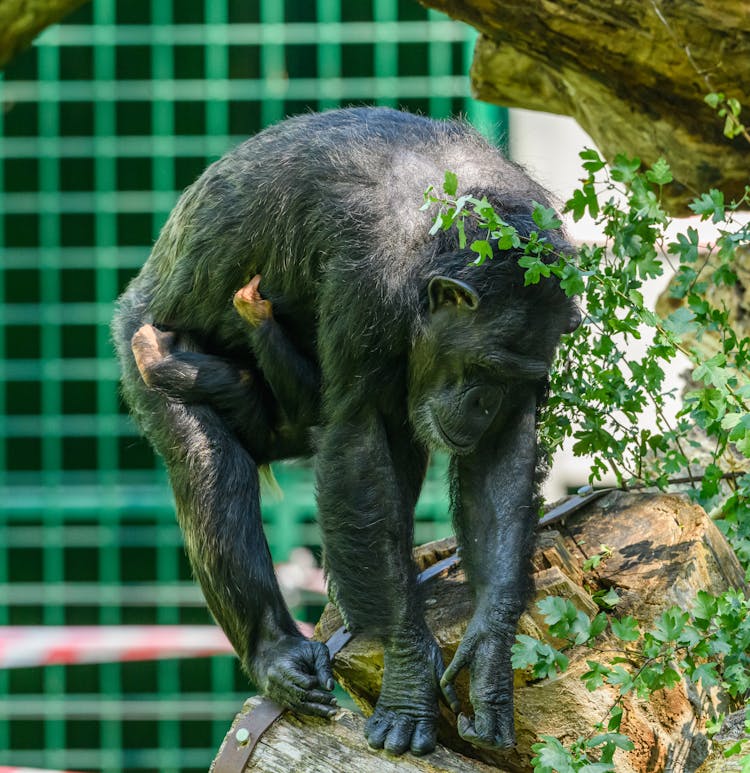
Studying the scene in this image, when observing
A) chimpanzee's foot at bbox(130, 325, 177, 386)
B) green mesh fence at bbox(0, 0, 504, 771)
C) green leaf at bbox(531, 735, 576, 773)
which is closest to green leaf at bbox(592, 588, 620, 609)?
green leaf at bbox(531, 735, 576, 773)

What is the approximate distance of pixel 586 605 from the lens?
3434 millimetres

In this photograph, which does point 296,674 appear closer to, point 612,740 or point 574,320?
point 612,740

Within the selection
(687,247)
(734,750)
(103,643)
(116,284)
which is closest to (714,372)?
(687,247)

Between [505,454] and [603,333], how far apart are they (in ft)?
1.49

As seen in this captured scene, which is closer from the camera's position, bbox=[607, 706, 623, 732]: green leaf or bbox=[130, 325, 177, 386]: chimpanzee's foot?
bbox=[607, 706, 623, 732]: green leaf

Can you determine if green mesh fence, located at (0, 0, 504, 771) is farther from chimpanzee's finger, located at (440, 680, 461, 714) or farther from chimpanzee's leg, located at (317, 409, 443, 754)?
chimpanzee's finger, located at (440, 680, 461, 714)

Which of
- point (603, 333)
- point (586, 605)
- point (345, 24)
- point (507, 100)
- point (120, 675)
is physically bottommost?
point (120, 675)

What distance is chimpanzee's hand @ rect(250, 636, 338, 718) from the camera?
339cm

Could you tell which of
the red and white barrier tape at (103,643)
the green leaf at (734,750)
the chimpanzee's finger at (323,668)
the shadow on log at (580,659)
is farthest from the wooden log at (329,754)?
the red and white barrier tape at (103,643)

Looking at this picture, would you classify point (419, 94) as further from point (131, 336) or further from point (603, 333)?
point (603, 333)

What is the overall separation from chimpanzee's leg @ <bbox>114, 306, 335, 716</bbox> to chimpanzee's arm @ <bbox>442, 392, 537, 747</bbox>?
20.1 inches

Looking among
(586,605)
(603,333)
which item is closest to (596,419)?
(603,333)

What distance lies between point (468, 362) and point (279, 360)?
2.12 feet

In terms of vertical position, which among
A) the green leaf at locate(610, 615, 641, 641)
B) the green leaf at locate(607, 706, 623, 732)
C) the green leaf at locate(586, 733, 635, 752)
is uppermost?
the green leaf at locate(610, 615, 641, 641)
